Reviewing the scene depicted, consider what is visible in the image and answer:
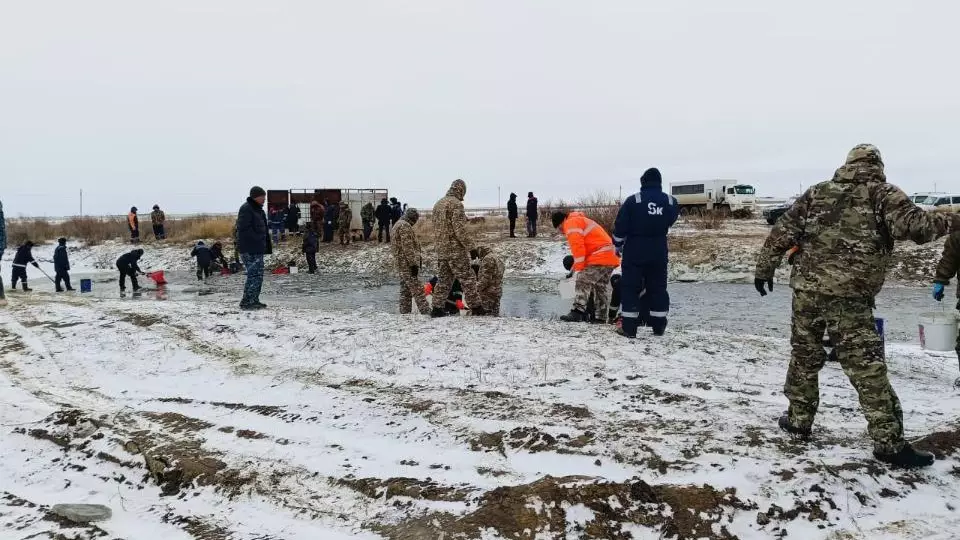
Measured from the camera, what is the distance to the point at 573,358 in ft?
19.7

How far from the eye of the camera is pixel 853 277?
374cm

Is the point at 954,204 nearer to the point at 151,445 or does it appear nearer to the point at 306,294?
the point at 306,294

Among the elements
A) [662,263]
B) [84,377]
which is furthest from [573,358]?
[84,377]

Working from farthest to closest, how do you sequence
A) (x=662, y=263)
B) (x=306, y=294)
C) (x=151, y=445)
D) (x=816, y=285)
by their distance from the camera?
(x=306, y=294) < (x=662, y=263) < (x=151, y=445) < (x=816, y=285)

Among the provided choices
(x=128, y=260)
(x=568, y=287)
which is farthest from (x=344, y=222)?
(x=568, y=287)

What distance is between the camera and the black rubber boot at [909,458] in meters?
3.62

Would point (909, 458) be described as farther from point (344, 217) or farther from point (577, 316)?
point (344, 217)

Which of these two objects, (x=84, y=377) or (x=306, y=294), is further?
(x=306, y=294)

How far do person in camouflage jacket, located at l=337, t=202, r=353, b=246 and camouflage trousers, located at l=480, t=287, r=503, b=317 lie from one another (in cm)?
1768

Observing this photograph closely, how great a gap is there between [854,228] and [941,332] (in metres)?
3.98

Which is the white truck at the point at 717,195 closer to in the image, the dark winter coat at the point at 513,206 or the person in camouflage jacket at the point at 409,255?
the dark winter coat at the point at 513,206

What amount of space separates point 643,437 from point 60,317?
849 centimetres

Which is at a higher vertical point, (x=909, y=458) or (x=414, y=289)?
(x=414, y=289)

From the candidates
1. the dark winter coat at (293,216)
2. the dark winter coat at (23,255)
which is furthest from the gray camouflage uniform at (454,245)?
the dark winter coat at (293,216)
